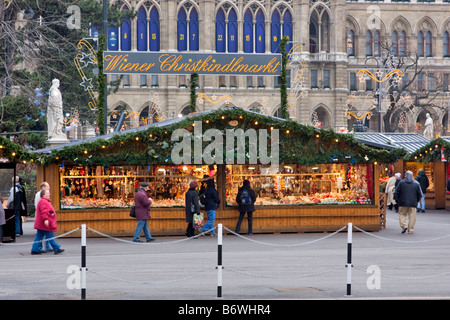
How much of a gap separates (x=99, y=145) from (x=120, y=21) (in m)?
30.4

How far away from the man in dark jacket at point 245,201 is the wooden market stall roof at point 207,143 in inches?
49.0

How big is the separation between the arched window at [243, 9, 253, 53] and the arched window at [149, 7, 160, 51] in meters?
7.72

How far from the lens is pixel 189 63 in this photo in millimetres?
25391

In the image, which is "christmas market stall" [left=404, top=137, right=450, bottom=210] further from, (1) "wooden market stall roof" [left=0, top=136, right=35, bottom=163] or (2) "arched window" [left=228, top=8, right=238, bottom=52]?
(2) "arched window" [left=228, top=8, right=238, bottom=52]

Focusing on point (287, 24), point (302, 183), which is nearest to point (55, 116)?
point (302, 183)

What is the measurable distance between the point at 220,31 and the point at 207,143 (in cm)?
5440

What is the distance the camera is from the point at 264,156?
23.2 meters

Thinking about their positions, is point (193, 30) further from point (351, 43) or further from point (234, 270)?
point (234, 270)

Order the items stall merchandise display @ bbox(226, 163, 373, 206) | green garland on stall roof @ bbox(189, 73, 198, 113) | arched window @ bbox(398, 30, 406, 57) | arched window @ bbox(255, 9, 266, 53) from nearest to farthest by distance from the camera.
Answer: stall merchandise display @ bbox(226, 163, 373, 206)
green garland on stall roof @ bbox(189, 73, 198, 113)
arched window @ bbox(255, 9, 266, 53)
arched window @ bbox(398, 30, 406, 57)

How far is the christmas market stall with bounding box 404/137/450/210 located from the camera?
3359cm

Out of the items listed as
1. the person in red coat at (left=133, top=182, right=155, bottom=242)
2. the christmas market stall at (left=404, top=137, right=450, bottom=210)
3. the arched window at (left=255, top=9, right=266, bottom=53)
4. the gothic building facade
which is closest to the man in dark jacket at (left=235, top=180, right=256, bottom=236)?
the person in red coat at (left=133, top=182, right=155, bottom=242)

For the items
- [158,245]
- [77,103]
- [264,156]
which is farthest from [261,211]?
[77,103]

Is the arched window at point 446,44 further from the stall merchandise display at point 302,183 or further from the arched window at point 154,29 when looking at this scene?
the stall merchandise display at point 302,183

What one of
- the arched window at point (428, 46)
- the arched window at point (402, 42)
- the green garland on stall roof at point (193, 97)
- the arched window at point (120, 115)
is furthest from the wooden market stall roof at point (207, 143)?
the arched window at point (428, 46)
